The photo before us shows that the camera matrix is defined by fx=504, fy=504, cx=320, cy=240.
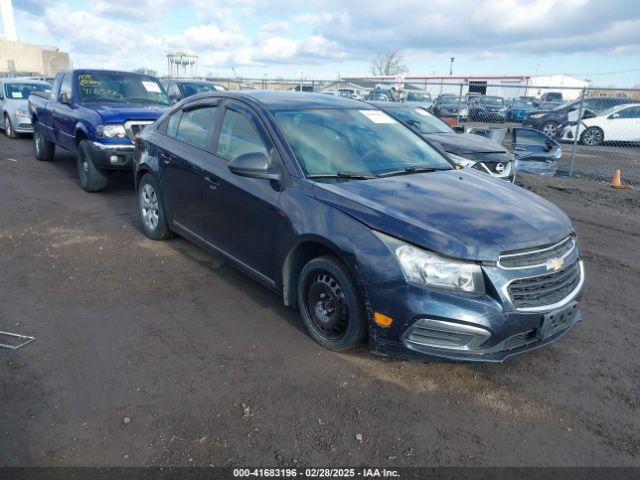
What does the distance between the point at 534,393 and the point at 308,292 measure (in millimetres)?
1617

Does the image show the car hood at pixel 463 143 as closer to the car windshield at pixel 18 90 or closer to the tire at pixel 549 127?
the car windshield at pixel 18 90

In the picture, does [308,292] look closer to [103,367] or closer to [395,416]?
[395,416]

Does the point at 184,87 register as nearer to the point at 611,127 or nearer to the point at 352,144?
the point at 352,144

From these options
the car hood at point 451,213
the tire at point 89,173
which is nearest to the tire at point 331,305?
the car hood at point 451,213

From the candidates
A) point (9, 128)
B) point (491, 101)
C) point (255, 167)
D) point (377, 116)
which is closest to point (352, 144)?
point (377, 116)

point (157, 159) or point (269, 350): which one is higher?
point (157, 159)

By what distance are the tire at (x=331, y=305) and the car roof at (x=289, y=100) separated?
4.99ft

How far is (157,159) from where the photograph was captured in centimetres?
530

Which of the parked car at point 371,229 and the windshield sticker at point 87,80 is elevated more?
the windshield sticker at point 87,80

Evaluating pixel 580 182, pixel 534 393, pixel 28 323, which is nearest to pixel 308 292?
pixel 534 393

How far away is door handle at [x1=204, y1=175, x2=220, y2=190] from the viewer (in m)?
4.31

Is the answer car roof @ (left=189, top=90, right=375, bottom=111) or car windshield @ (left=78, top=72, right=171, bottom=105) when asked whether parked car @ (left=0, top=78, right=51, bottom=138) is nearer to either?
car windshield @ (left=78, top=72, right=171, bottom=105)

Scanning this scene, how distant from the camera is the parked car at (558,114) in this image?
18.8 metres

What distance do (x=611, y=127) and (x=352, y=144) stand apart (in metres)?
16.6
